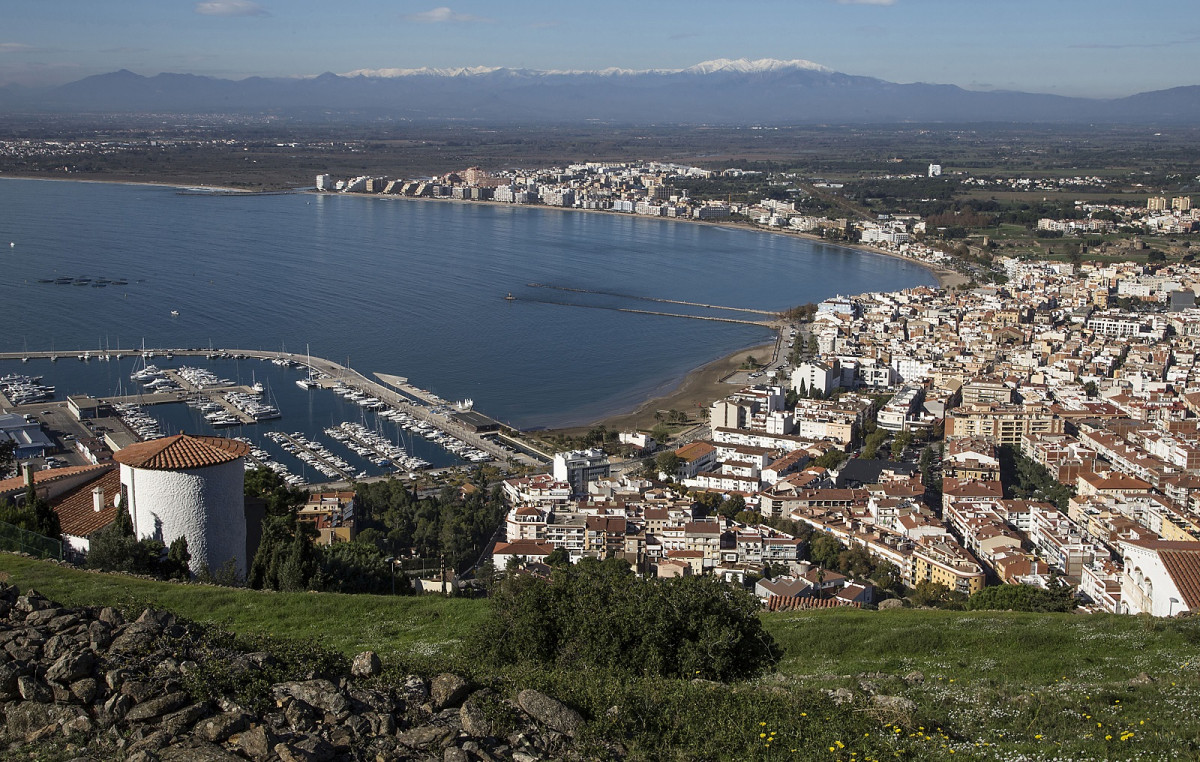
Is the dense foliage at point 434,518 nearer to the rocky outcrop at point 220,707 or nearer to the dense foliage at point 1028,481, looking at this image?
the dense foliage at point 1028,481

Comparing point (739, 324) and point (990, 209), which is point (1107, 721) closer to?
point (739, 324)

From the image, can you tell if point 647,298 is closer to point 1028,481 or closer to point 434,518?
point 1028,481

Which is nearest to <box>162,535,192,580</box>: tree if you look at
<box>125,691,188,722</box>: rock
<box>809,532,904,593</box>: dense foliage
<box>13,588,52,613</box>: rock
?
<box>13,588,52,613</box>: rock

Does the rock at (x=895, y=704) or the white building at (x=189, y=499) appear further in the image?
the white building at (x=189, y=499)

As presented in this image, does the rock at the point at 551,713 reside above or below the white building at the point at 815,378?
above

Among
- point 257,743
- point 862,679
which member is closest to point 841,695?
point 862,679

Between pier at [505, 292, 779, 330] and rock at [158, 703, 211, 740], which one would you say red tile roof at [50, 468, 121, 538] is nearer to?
rock at [158, 703, 211, 740]

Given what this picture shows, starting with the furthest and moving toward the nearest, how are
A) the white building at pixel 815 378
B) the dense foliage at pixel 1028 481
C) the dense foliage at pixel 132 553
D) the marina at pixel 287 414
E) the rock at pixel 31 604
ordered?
1. the white building at pixel 815 378
2. the marina at pixel 287 414
3. the dense foliage at pixel 1028 481
4. the dense foliage at pixel 132 553
5. the rock at pixel 31 604

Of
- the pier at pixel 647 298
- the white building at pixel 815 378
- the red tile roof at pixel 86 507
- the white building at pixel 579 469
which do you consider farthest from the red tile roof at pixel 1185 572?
the pier at pixel 647 298

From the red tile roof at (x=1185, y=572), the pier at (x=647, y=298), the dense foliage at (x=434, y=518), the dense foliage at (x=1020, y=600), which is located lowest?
the dense foliage at (x=434, y=518)
